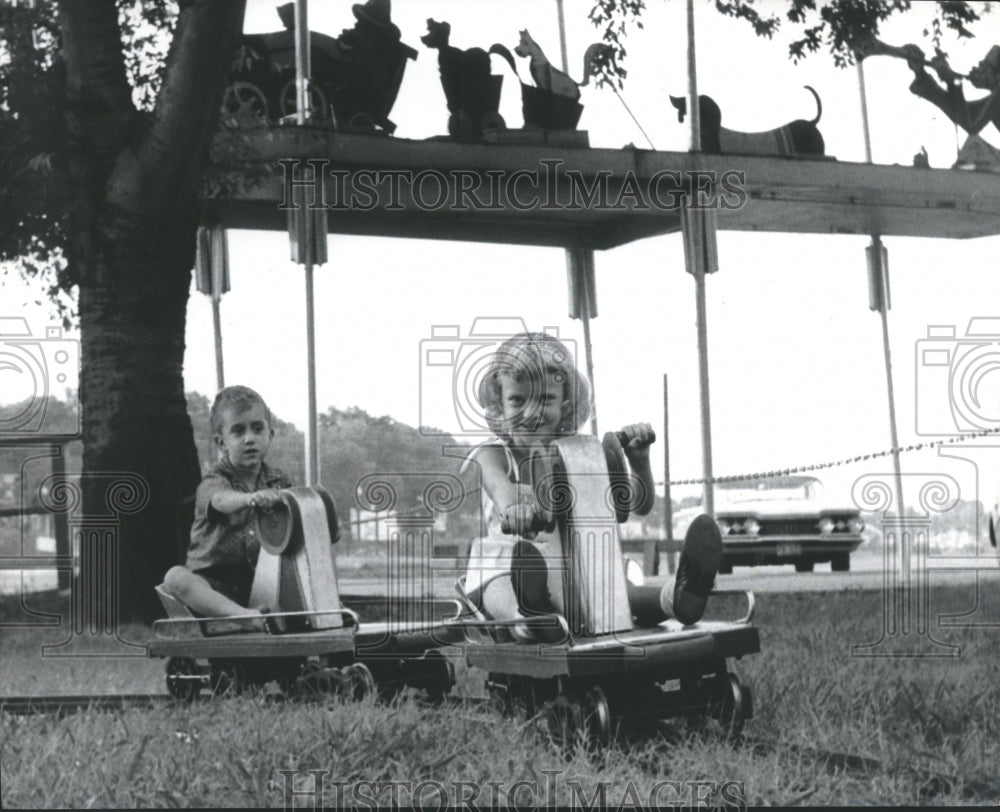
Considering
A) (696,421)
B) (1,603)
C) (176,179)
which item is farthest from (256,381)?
(696,421)

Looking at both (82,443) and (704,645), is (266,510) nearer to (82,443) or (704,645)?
(82,443)

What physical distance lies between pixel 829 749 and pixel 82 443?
71.0 inches

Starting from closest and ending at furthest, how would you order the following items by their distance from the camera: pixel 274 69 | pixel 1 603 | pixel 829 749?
pixel 829 749, pixel 1 603, pixel 274 69

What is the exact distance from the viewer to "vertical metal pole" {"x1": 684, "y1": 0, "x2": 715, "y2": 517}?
3143 millimetres

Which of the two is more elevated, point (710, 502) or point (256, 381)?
point (256, 381)

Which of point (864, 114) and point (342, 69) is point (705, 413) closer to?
point (864, 114)

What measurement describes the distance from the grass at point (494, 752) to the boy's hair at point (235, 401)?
0.60 metres

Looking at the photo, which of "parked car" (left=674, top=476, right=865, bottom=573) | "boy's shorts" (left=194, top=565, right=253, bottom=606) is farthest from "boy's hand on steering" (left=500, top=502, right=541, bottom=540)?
"parked car" (left=674, top=476, right=865, bottom=573)

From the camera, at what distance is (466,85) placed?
304 centimetres

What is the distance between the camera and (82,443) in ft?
9.93

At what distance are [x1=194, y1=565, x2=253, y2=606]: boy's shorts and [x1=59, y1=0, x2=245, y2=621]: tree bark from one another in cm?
23

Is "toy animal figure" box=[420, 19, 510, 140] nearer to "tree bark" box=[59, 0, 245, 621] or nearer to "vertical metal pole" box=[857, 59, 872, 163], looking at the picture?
"tree bark" box=[59, 0, 245, 621]

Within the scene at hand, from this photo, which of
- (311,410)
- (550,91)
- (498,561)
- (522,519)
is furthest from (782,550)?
(522,519)

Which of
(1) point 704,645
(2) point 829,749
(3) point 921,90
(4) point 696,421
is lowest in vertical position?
(2) point 829,749
